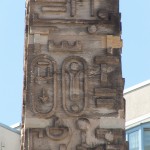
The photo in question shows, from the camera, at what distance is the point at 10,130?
35188 mm

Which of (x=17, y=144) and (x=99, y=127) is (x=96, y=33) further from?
(x=17, y=144)

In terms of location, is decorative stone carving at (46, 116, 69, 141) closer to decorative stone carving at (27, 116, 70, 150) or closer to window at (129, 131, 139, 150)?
decorative stone carving at (27, 116, 70, 150)

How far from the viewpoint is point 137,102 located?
33.1 meters

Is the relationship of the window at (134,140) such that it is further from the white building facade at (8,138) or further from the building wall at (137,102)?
the white building facade at (8,138)

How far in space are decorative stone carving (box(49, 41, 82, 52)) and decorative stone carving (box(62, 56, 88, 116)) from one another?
0.45 ft

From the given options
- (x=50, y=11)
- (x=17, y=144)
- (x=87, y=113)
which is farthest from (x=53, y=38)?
(x=17, y=144)

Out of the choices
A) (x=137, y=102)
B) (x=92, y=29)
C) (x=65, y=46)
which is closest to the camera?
(x=65, y=46)

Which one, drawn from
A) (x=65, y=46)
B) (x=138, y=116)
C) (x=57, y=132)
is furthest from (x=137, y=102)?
(x=57, y=132)

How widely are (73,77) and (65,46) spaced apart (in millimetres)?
505

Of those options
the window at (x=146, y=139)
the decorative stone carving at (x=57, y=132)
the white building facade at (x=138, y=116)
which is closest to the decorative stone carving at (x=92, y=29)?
the decorative stone carving at (x=57, y=132)

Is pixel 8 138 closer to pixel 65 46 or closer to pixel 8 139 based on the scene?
pixel 8 139

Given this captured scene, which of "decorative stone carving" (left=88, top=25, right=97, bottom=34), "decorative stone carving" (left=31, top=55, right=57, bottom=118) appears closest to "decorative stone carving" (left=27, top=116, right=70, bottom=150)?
"decorative stone carving" (left=31, top=55, right=57, bottom=118)

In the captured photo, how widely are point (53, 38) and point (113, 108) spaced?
55.0 inches

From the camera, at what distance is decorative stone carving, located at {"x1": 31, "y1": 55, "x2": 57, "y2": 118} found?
13.1 metres
